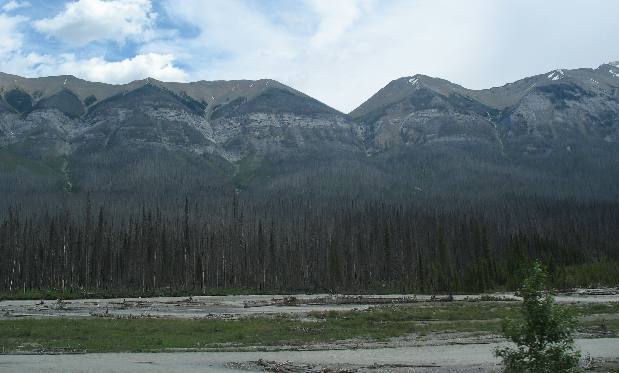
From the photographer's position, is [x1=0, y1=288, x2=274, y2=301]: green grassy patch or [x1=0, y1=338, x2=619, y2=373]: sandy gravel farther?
[x1=0, y1=288, x2=274, y2=301]: green grassy patch

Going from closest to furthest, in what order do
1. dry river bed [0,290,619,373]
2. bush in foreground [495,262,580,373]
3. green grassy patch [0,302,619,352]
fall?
bush in foreground [495,262,580,373]
dry river bed [0,290,619,373]
green grassy patch [0,302,619,352]

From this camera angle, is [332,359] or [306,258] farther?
[306,258]

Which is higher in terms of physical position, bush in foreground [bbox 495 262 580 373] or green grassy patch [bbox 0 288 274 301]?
bush in foreground [bbox 495 262 580 373]

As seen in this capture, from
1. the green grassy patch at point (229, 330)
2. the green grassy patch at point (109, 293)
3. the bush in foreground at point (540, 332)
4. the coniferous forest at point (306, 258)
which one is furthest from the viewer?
the coniferous forest at point (306, 258)

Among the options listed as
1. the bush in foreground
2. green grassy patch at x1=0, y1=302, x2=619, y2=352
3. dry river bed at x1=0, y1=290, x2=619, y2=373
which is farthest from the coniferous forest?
the bush in foreground

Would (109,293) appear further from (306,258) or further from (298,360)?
(298,360)

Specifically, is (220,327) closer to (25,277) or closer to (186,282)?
(186,282)

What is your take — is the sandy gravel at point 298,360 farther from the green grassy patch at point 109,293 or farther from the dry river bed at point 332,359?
the green grassy patch at point 109,293

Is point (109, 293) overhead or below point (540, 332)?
below

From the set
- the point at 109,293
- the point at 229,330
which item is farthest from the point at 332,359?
the point at 109,293

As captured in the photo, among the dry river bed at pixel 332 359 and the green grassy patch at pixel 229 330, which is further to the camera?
the green grassy patch at pixel 229 330

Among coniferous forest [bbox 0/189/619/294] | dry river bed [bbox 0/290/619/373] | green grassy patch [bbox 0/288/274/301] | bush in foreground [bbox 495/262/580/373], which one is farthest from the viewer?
coniferous forest [bbox 0/189/619/294]

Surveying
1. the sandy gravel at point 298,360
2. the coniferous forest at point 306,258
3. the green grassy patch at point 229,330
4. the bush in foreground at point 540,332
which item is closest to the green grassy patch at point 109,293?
the coniferous forest at point 306,258

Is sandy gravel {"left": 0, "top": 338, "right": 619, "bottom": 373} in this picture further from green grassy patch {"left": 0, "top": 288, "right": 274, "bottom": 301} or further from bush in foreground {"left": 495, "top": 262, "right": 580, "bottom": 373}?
green grassy patch {"left": 0, "top": 288, "right": 274, "bottom": 301}
